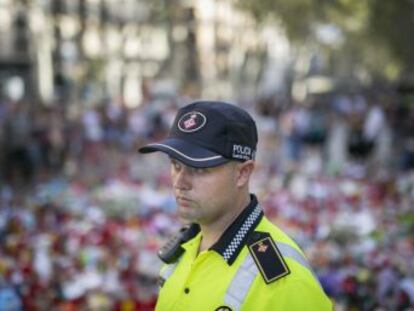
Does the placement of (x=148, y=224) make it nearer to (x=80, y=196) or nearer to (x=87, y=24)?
(x=80, y=196)

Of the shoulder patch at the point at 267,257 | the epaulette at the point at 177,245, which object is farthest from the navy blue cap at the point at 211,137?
the epaulette at the point at 177,245

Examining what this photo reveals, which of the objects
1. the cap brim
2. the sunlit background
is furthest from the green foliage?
the cap brim

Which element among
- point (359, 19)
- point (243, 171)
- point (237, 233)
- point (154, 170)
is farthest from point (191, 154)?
point (359, 19)

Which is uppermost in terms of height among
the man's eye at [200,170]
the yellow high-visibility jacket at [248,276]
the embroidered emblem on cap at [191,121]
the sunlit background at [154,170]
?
the embroidered emblem on cap at [191,121]

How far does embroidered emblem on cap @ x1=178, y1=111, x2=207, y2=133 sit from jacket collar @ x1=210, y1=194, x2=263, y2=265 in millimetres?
314

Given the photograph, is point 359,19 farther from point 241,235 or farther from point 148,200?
point 241,235

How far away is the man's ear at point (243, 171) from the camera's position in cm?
243

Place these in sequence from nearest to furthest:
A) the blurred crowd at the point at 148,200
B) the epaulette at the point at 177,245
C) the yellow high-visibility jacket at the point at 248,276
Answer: the yellow high-visibility jacket at the point at 248,276 < the epaulette at the point at 177,245 < the blurred crowd at the point at 148,200

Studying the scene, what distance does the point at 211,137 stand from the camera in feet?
7.82

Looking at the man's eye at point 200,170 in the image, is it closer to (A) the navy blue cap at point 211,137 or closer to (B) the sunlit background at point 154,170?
(A) the navy blue cap at point 211,137

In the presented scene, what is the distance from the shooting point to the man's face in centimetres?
240

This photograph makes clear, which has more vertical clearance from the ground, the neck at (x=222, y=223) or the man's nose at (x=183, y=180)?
the man's nose at (x=183, y=180)

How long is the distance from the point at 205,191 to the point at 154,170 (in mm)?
10482

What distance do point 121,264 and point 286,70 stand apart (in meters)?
30.7
